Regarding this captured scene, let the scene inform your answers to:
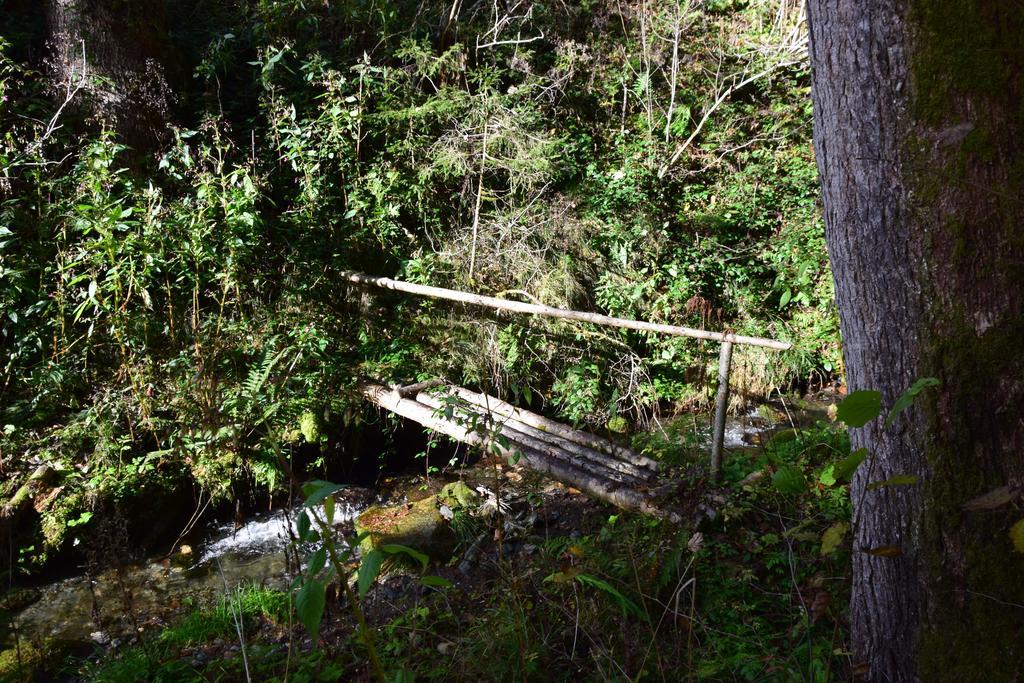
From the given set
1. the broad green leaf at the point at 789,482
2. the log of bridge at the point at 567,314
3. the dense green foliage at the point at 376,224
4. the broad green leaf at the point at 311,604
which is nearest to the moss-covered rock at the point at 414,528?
the dense green foliage at the point at 376,224

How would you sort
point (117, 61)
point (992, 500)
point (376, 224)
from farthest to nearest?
point (376, 224) < point (117, 61) < point (992, 500)

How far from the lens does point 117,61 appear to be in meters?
6.17

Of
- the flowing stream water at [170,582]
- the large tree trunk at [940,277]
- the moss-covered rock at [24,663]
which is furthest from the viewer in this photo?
the flowing stream water at [170,582]

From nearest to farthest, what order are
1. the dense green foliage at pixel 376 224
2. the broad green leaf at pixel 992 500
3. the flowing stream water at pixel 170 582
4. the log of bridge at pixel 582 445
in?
1. the broad green leaf at pixel 992 500
2. the flowing stream water at pixel 170 582
3. the log of bridge at pixel 582 445
4. the dense green foliage at pixel 376 224

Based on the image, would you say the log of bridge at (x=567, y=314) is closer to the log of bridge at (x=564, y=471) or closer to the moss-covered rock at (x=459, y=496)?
the log of bridge at (x=564, y=471)

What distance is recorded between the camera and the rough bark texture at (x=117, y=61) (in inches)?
233

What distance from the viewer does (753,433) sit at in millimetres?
→ 6000

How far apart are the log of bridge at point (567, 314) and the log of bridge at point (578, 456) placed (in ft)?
2.89

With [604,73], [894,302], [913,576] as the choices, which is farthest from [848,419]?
[604,73]

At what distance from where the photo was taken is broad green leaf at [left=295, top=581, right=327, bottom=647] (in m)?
1.11

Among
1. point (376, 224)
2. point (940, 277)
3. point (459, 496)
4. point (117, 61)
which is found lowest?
point (459, 496)

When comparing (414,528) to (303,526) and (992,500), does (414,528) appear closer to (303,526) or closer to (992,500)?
(303,526)

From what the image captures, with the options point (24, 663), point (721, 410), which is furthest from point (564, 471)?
point (24, 663)

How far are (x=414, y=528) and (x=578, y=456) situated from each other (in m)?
1.28
